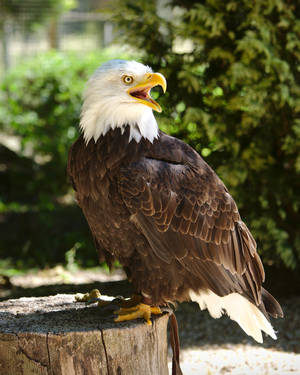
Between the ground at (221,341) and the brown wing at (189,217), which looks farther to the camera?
the ground at (221,341)

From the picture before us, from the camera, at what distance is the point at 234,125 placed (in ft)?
16.1

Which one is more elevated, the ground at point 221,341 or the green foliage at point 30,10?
the green foliage at point 30,10

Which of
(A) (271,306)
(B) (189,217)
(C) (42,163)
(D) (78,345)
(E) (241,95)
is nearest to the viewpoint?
(D) (78,345)

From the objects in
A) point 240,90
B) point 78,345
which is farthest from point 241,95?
point 78,345

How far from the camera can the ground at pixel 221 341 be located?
422cm

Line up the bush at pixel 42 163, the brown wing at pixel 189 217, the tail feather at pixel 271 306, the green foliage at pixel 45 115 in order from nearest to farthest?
the brown wing at pixel 189 217
the tail feather at pixel 271 306
the bush at pixel 42 163
the green foliage at pixel 45 115

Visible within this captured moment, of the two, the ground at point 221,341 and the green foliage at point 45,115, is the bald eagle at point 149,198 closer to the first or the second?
the ground at point 221,341

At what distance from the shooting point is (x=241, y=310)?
10.9ft

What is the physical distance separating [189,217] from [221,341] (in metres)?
2.20

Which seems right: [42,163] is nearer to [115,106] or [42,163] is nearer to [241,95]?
[241,95]

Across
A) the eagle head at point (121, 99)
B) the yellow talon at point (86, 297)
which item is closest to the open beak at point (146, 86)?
the eagle head at point (121, 99)

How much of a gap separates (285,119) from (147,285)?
8.46 ft

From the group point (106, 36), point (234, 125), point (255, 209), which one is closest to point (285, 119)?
point (234, 125)

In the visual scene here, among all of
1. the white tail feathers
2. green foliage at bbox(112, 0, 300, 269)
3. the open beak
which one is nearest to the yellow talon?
the white tail feathers
